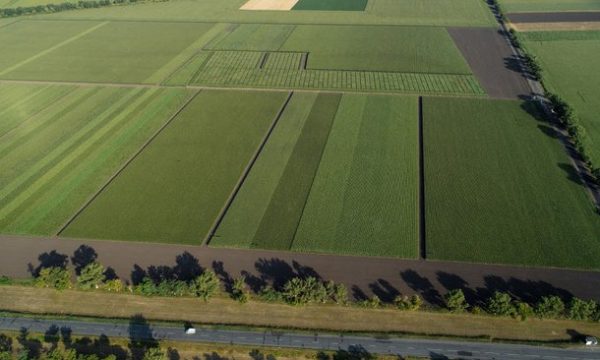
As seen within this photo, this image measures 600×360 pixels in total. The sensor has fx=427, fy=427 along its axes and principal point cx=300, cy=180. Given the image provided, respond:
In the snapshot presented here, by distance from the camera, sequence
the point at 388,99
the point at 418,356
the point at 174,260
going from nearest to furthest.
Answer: the point at 418,356, the point at 174,260, the point at 388,99

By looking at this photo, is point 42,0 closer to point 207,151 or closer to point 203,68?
point 203,68

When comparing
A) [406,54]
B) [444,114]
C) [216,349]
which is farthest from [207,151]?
[406,54]

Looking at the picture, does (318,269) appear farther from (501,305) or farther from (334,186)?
(501,305)

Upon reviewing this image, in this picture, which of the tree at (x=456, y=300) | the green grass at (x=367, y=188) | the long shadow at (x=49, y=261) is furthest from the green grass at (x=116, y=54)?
the tree at (x=456, y=300)

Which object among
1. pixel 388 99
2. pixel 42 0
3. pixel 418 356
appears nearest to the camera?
pixel 418 356

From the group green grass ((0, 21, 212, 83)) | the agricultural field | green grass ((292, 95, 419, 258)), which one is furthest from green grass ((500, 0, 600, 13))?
green grass ((0, 21, 212, 83))

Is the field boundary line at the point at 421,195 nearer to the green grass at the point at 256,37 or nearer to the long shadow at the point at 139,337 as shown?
the long shadow at the point at 139,337
